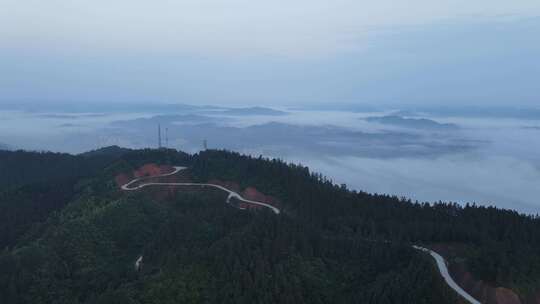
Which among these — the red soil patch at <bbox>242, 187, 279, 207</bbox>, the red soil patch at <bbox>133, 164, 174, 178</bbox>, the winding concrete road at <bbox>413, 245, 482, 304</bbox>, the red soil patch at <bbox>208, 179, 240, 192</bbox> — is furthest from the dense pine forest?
the red soil patch at <bbox>133, 164, 174, 178</bbox>

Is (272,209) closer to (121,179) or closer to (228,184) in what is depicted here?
(228,184)

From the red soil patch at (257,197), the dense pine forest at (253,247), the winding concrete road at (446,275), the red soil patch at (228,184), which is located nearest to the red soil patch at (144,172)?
the dense pine forest at (253,247)

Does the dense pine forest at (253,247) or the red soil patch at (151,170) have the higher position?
the red soil patch at (151,170)

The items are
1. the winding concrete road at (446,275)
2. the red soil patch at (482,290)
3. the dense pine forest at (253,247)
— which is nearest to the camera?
the red soil patch at (482,290)

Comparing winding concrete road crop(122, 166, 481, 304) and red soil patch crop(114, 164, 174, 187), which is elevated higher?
red soil patch crop(114, 164, 174, 187)

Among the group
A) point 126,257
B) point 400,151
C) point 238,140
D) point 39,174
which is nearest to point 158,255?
point 126,257

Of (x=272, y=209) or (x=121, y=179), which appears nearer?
(x=272, y=209)

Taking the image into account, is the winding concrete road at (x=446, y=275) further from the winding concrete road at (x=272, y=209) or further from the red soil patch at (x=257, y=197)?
the red soil patch at (x=257, y=197)

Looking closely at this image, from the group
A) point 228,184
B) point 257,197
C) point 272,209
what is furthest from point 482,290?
point 228,184

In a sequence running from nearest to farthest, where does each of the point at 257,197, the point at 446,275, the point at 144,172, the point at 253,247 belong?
1. the point at 446,275
2. the point at 253,247
3. the point at 257,197
4. the point at 144,172

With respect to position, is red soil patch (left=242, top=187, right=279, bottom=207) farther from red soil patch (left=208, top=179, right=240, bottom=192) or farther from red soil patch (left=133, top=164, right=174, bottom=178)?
red soil patch (left=133, top=164, right=174, bottom=178)
